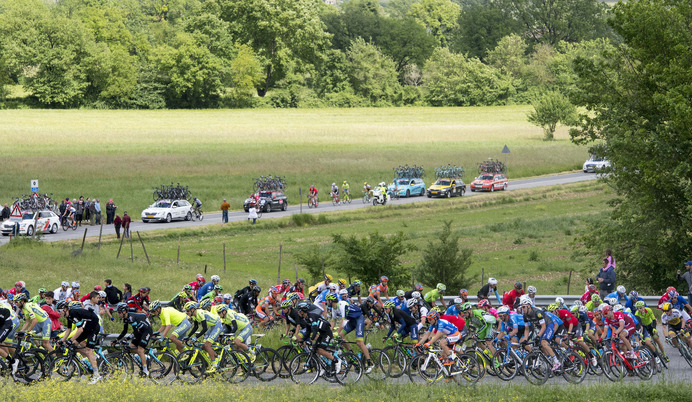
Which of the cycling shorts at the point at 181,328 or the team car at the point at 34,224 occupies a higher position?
the cycling shorts at the point at 181,328

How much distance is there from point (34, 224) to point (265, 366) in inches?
1182

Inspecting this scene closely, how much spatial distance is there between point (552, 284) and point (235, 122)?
258 ft

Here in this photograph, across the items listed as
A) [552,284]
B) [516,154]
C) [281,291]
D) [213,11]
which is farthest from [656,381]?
[213,11]

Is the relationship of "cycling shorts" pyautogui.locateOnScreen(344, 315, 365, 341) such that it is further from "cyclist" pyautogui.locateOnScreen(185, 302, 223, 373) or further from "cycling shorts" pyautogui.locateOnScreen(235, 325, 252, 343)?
"cyclist" pyautogui.locateOnScreen(185, 302, 223, 373)

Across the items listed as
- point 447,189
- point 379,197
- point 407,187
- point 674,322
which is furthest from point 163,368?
point 407,187

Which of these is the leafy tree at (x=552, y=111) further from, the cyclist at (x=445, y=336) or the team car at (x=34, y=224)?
the cyclist at (x=445, y=336)

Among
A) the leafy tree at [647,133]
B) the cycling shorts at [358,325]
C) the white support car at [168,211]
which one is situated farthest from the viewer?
the white support car at [168,211]

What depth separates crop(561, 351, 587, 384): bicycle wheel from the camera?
17.5 meters

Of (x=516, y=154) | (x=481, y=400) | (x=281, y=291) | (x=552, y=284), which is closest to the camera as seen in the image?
(x=481, y=400)

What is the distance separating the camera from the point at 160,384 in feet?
54.2

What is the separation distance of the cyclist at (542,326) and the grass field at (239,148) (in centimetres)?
3906

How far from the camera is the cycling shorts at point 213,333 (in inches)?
672

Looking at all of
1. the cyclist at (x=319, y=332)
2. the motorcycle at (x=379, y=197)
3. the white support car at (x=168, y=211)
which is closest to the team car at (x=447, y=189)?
the motorcycle at (x=379, y=197)

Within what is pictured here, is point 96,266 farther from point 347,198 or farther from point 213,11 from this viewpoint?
point 213,11
